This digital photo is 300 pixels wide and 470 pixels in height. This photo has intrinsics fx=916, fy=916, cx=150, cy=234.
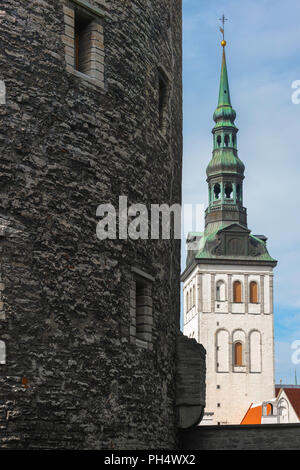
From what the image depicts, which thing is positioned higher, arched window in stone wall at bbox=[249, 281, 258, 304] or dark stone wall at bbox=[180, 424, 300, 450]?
arched window in stone wall at bbox=[249, 281, 258, 304]

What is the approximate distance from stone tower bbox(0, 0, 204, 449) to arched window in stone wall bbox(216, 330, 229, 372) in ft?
173

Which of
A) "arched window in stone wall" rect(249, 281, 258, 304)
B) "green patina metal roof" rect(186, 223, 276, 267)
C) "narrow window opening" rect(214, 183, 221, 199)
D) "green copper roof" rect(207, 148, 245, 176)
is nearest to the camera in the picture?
"green copper roof" rect(207, 148, 245, 176)

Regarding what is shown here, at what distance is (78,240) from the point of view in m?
9.60

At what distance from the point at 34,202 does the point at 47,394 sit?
1.90 m

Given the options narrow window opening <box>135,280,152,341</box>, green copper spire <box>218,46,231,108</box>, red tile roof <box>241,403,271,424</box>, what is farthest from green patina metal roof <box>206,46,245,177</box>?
narrow window opening <box>135,280,152,341</box>

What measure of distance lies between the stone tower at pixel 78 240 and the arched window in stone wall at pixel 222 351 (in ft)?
173

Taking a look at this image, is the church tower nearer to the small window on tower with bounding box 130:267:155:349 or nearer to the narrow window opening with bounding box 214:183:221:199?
the narrow window opening with bounding box 214:183:221:199

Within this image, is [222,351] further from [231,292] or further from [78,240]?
[78,240]

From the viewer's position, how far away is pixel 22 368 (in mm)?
8766

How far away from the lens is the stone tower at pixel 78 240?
29.3 feet

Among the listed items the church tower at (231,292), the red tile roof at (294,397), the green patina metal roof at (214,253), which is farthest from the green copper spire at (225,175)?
the red tile roof at (294,397)

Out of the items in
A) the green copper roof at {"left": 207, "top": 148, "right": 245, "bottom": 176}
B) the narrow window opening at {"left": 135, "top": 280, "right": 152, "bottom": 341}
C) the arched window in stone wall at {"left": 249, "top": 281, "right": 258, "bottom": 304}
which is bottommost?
the narrow window opening at {"left": 135, "top": 280, "right": 152, "bottom": 341}

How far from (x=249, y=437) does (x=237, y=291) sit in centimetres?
5382

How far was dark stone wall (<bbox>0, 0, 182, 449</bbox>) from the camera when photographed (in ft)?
29.2
